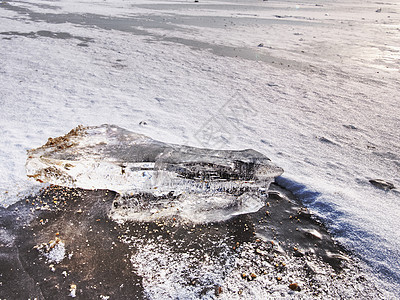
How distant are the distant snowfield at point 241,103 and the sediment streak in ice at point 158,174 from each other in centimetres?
24

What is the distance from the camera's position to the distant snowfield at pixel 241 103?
7.53 feet

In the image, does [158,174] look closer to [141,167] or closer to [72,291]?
[141,167]

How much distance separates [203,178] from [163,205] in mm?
424

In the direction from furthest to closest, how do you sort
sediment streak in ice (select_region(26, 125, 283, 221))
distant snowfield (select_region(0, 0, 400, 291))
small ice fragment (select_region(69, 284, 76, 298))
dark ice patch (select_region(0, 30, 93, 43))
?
dark ice patch (select_region(0, 30, 93, 43)), distant snowfield (select_region(0, 0, 400, 291)), sediment streak in ice (select_region(26, 125, 283, 221)), small ice fragment (select_region(69, 284, 76, 298))

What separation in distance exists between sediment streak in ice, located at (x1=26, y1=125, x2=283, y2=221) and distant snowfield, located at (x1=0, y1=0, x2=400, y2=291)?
240 mm

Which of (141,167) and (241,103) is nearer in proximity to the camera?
(141,167)

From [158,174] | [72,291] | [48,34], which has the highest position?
[48,34]

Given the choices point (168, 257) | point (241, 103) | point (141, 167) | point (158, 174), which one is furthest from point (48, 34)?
point (168, 257)

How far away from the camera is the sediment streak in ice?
2.16m

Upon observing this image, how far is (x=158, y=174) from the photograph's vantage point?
7.74 feet

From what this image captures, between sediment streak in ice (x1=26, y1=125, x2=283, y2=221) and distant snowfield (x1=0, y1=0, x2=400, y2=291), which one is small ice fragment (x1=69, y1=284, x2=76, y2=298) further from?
distant snowfield (x1=0, y1=0, x2=400, y2=291)

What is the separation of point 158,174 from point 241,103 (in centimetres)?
219

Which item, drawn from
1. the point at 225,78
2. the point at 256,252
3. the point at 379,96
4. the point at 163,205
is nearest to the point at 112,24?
the point at 225,78

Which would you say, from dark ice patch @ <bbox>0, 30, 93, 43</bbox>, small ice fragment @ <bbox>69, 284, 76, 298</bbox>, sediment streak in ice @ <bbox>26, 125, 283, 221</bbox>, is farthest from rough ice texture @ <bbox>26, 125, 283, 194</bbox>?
dark ice patch @ <bbox>0, 30, 93, 43</bbox>
